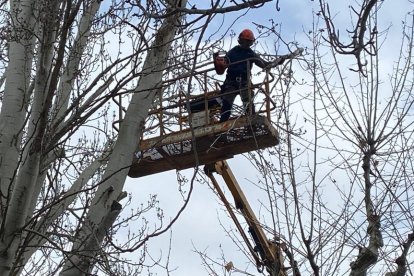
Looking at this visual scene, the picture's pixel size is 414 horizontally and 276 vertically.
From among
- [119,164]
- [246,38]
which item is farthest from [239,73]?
[119,164]

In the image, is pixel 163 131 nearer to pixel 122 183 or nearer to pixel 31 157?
pixel 122 183

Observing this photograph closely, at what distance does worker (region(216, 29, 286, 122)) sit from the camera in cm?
884

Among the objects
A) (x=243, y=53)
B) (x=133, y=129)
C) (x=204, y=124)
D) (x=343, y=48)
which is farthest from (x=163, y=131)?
(x=343, y=48)

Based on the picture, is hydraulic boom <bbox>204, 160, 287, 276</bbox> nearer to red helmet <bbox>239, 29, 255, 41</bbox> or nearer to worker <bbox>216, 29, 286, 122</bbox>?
worker <bbox>216, 29, 286, 122</bbox>

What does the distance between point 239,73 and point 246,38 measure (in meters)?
0.50

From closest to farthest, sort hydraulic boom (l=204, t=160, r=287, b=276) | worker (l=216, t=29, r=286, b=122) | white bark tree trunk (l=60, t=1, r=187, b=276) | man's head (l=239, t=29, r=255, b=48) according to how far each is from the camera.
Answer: white bark tree trunk (l=60, t=1, r=187, b=276), worker (l=216, t=29, r=286, b=122), man's head (l=239, t=29, r=255, b=48), hydraulic boom (l=204, t=160, r=287, b=276)

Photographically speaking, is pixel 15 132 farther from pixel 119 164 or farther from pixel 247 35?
pixel 247 35

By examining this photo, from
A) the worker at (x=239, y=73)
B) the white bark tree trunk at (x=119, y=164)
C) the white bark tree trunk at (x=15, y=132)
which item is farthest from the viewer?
the worker at (x=239, y=73)

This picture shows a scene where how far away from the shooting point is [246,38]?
30.9 feet

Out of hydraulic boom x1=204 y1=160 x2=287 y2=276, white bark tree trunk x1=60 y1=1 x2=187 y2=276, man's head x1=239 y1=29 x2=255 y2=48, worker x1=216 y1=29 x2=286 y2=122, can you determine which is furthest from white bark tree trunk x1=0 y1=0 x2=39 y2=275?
hydraulic boom x1=204 y1=160 x2=287 y2=276

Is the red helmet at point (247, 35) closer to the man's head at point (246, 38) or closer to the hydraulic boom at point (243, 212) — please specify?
the man's head at point (246, 38)

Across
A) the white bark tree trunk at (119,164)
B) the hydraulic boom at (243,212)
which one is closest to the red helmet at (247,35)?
the hydraulic boom at (243,212)

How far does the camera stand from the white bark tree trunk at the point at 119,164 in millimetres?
5309

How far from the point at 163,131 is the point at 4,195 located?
11.7ft
